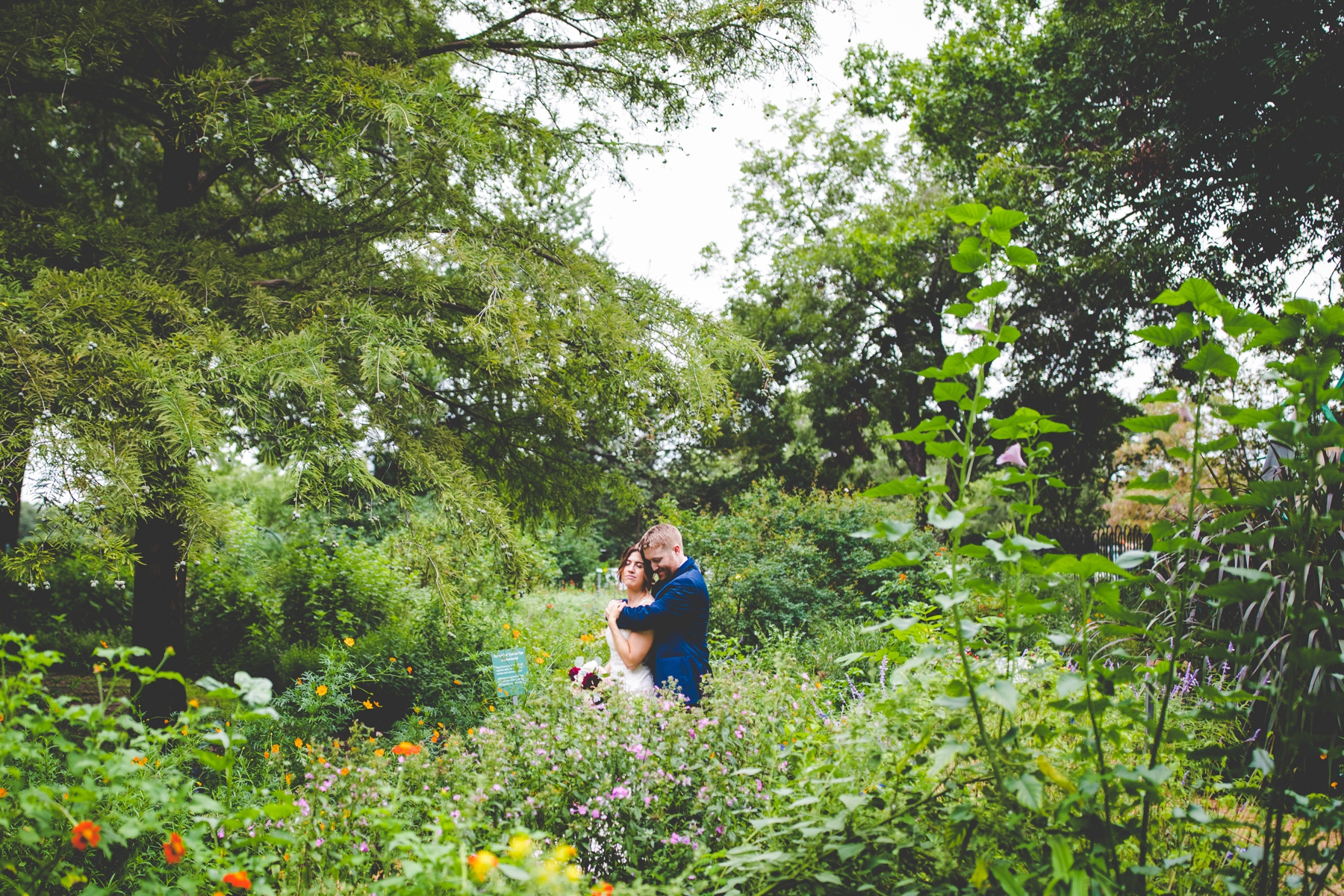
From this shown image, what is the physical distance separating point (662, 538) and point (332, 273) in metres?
2.29

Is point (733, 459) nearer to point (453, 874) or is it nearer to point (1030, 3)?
point (1030, 3)

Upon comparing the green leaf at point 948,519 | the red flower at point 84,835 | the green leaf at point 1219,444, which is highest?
the green leaf at point 1219,444

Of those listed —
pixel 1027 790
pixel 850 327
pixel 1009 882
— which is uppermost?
pixel 850 327

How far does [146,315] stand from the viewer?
311 centimetres

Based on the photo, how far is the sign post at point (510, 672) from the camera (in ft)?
13.7

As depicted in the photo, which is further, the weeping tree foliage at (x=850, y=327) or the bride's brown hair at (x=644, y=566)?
the weeping tree foliage at (x=850, y=327)

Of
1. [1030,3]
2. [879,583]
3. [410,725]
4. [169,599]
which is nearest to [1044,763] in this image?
[410,725]

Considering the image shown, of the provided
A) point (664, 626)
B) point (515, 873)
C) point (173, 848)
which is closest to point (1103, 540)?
point (664, 626)

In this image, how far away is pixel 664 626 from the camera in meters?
3.51

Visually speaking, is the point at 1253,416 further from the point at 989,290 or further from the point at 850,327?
the point at 850,327

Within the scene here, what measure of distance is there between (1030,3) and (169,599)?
32.8 ft

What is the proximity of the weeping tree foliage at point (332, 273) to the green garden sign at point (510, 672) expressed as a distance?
96cm

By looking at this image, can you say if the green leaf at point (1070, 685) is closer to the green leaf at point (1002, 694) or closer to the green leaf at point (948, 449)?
the green leaf at point (1002, 694)

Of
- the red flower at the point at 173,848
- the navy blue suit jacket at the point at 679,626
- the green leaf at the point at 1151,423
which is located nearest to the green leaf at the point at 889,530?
the green leaf at the point at 1151,423
